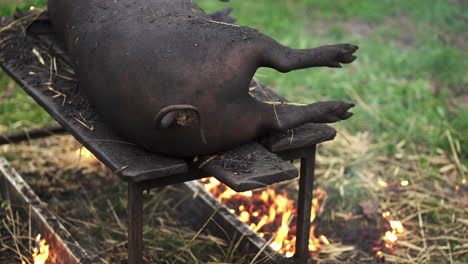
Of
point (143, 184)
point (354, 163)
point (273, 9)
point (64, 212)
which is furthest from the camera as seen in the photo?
point (273, 9)

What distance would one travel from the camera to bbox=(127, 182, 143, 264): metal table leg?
2336 mm

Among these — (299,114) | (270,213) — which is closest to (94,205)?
(270,213)

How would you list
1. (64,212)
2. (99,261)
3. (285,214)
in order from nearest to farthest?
1. (99,261)
2. (285,214)
3. (64,212)

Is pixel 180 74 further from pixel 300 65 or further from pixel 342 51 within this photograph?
pixel 342 51

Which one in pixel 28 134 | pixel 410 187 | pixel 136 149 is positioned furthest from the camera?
pixel 28 134

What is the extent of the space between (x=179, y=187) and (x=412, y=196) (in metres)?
1.44

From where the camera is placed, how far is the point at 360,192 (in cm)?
380

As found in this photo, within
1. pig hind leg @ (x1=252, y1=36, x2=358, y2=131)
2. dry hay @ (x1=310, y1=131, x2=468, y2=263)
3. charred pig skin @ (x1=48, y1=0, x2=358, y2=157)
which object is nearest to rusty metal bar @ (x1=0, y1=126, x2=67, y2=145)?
charred pig skin @ (x1=48, y1=0, x2=358, y2=157)

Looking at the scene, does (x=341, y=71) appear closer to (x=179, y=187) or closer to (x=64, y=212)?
(x=179, y=187)

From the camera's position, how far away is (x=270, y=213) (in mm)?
3398

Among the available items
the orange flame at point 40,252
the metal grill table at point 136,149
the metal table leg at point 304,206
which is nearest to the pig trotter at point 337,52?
the metal grill table at point 136,149

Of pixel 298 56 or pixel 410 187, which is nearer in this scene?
pixel 298 56

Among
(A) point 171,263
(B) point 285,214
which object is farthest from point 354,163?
(A) point 171,263

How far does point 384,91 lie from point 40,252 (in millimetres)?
3074
